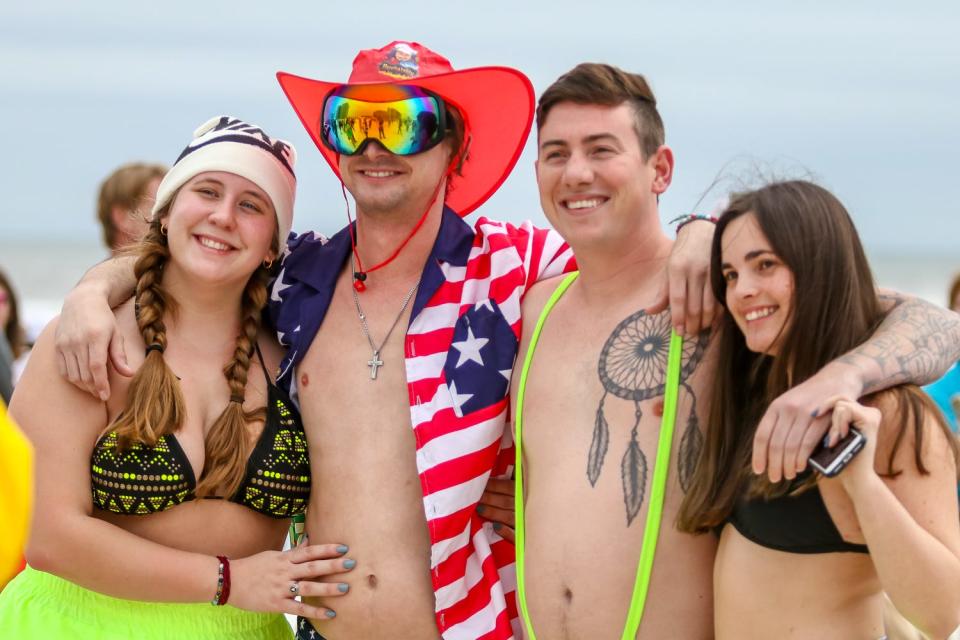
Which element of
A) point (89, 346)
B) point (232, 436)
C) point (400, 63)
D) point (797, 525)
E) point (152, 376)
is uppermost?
point (400, 63)

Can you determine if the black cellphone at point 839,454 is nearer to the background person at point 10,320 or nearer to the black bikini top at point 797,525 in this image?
the black bikini top at point 797,525

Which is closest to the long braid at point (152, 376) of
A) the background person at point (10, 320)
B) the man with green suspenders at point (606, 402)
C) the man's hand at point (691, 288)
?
the man with green suspenders at point (606, 402)

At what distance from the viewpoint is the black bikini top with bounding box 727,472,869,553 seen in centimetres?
270

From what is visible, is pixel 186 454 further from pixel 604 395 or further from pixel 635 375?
pixel 635 375

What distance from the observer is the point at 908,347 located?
8.96 feet

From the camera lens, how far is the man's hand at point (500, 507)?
3.67 meters

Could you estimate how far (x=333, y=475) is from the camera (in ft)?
12.2

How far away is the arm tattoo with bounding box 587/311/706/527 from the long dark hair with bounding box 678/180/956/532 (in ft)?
0.67

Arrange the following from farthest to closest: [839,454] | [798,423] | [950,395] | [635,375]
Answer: [950,395], [635,375], [798,423], [839,454]

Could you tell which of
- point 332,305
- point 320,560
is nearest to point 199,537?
point 320,560

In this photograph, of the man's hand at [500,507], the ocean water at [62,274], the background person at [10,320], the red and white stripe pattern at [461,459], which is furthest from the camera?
the ocean water at [62,274]

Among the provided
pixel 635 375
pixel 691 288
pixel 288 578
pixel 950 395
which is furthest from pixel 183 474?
pixel 950 395

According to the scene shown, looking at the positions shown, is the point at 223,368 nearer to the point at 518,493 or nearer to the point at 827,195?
the point at 518,493

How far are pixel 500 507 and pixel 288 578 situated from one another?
2.41ft
